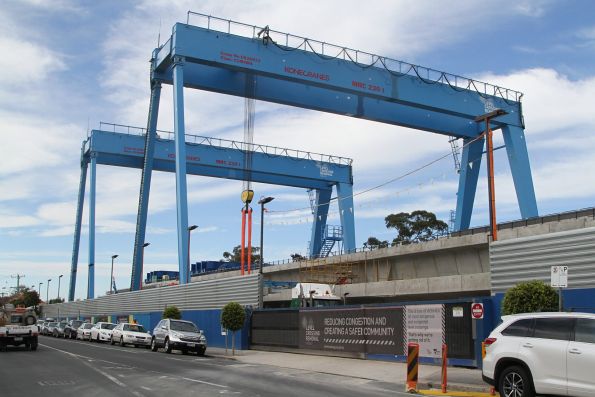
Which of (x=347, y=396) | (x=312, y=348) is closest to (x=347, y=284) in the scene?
(x=312, y=348)

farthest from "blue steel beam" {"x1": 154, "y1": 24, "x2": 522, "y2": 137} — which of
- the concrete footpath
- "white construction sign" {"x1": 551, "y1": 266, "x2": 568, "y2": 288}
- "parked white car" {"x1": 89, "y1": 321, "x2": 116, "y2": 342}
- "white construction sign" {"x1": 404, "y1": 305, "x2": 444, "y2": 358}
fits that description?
"white construction sign" {"x1": 551, "y1": 266, "x2": 568, "y2": 288}

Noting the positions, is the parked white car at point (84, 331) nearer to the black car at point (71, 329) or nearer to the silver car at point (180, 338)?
the black car at point (71, 329)

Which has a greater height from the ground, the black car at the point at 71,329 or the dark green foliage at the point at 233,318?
the dark green foliage at the point at 233,318

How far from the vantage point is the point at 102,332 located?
1570 inches

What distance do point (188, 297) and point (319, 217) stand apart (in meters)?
18.4

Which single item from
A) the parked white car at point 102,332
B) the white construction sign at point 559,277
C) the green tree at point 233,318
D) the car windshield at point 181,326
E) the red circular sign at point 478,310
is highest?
the white construction sign at point 559,277

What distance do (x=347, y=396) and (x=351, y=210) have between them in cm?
3837

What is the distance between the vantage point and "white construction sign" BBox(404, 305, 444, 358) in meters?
19.7

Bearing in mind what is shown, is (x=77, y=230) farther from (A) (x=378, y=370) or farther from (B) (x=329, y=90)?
(A) (x=378, y=370)

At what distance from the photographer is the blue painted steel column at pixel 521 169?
35.5 metres

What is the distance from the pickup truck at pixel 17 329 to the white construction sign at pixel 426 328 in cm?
1715

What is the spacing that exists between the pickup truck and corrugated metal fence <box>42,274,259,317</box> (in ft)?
33.7

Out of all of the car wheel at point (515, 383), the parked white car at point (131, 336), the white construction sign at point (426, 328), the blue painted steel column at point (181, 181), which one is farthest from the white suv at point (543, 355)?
the blue painted steel column at point (181, 181)

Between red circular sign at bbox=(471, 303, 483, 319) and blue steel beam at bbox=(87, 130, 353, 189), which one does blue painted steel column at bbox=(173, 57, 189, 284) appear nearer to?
blue steel beam at bbox=(87, 130, 353, 189)
